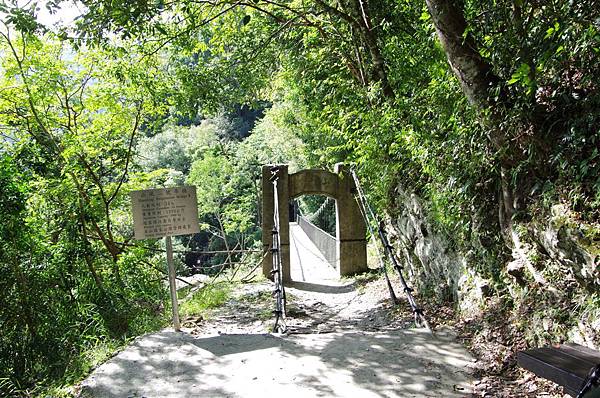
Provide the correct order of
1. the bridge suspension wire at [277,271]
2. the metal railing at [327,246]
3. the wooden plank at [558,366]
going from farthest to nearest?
1. the metal railing at [327,246]
2. the bridge suspension wire at [277,271]
3. the wooden plank at [558,366]

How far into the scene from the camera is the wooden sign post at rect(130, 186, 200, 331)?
14.3 ft

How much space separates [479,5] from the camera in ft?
12.7

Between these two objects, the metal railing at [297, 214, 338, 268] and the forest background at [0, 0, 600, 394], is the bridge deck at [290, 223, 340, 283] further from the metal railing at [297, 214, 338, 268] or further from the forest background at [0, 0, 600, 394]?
the forest background at [0, 0, 600, 394]

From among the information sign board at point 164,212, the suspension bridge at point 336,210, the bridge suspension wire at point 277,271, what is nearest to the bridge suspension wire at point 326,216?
the suspension bridge at point 336,210

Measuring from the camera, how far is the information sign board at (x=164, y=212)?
4.36 m

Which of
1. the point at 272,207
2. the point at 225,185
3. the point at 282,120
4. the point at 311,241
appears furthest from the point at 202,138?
the point at 272,207

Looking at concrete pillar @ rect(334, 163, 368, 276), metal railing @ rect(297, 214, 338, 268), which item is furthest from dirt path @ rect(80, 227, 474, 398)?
metal railing @ rect(297, 214, 338, 268)

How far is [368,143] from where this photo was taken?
6.43 metres

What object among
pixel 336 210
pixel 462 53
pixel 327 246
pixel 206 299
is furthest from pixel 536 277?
pixel 327 246

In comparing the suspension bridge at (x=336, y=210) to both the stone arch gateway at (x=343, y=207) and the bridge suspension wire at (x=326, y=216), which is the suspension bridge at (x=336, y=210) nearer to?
the stone arch gateway at (x=343, y=207)

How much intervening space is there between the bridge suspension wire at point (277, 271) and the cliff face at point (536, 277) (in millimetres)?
1927

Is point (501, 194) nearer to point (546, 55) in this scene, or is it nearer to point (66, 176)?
point (546, 55)

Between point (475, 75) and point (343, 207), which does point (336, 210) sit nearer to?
point (343, 207)

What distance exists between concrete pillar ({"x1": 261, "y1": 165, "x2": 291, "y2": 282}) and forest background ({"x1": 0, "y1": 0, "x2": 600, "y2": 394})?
1622 mm
